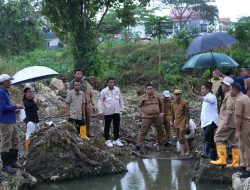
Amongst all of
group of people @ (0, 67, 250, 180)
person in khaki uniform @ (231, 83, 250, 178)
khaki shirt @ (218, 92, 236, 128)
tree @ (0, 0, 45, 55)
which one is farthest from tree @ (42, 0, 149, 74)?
person in khaki uniform @ (231, 83, 250, 178)

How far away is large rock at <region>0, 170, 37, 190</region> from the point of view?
23.6 ft

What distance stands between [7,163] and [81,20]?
1138cm

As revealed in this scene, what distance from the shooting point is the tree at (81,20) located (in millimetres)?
18188

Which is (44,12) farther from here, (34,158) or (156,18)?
(34,158)

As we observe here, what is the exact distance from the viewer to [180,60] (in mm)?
20734

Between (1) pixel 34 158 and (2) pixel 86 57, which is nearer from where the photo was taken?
(1) pixel 34 158

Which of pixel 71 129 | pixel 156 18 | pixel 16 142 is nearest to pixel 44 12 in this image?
pixel 156 18

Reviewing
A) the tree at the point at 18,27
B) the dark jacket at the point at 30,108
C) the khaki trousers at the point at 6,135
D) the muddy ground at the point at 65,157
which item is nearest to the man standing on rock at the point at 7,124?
the khaki trousers at the point at 6,135

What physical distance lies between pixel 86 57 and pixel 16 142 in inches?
438

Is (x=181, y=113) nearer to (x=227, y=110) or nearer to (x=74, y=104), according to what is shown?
(x=227, y=110)

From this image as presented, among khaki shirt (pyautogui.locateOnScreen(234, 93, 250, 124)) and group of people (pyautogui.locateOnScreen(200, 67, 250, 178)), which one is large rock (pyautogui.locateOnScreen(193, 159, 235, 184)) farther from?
khaki shirt (pyautogui.locateOnScreen(234, 93, 250, 124))

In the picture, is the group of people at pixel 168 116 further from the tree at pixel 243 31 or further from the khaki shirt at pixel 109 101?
the tree at pixel 243 31

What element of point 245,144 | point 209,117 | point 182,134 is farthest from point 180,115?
point 245,144

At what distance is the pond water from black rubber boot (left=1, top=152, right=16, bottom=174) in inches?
28.1
